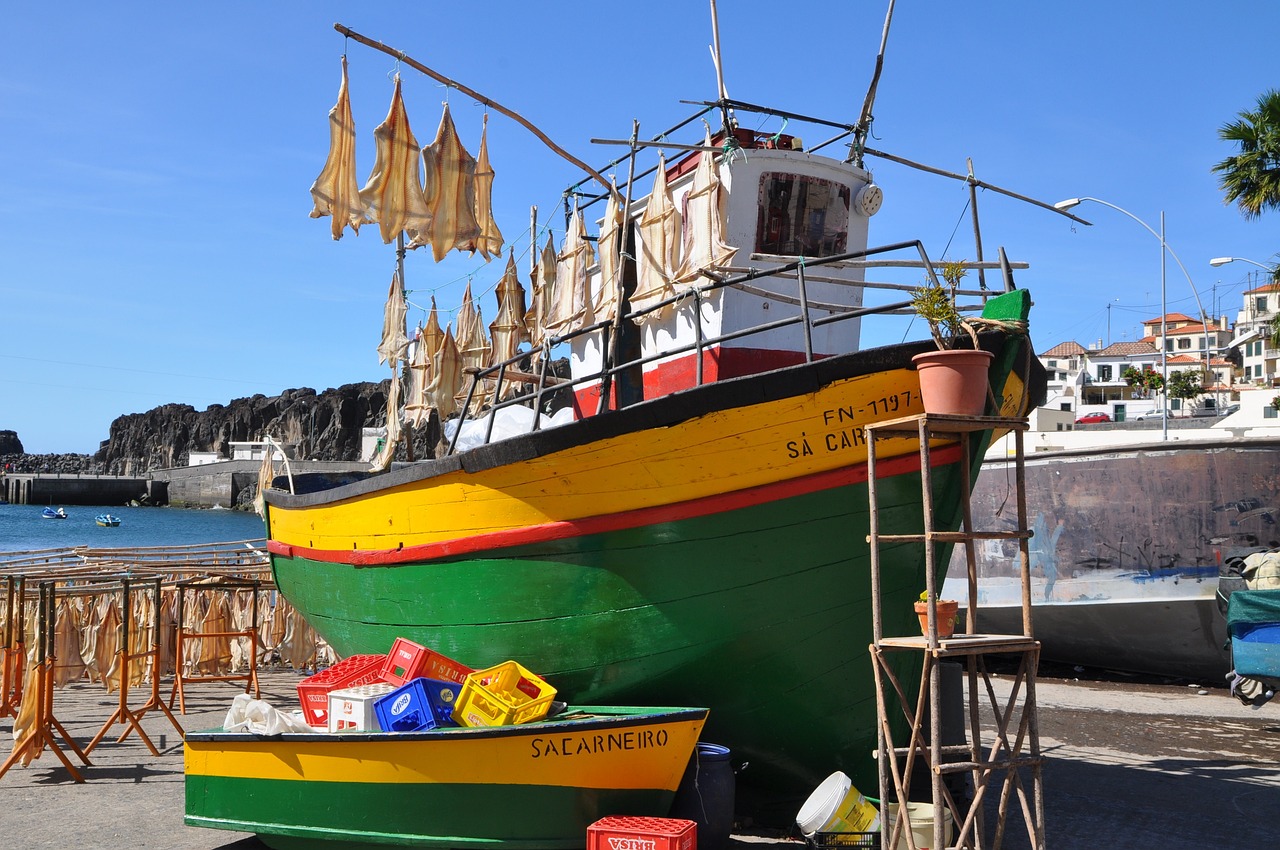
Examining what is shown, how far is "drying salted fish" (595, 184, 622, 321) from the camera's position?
9.31 metres

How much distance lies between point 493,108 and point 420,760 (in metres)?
7.15

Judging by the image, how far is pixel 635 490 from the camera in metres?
6.25

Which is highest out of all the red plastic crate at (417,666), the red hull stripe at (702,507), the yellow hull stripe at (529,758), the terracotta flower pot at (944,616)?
the red hull stripe at (702,507)

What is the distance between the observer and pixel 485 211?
11.4m

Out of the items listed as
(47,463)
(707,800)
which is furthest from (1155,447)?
(47,463)

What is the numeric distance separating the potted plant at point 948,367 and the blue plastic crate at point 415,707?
3.36 m

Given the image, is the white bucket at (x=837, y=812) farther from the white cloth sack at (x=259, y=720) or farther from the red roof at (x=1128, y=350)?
the red roof at (x=1128, y=350)

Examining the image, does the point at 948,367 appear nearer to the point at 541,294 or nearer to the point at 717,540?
the point at 717,540

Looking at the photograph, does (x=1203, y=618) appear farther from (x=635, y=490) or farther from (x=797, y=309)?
(x=635, y=490)

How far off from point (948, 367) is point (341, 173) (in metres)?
7.46

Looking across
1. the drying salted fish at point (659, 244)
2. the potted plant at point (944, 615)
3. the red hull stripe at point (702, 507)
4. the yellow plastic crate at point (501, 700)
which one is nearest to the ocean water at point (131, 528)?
the drying salted fish at point (659, 244)

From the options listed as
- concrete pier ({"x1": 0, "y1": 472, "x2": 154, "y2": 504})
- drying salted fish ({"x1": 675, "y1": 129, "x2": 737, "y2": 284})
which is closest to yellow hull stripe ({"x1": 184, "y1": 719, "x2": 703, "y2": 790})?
drying salted fish ({"x1": 675, "y1": 129, "x2": 737, "y2": 284})

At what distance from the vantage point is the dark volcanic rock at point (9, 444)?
18704cm

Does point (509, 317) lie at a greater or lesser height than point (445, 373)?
greater
